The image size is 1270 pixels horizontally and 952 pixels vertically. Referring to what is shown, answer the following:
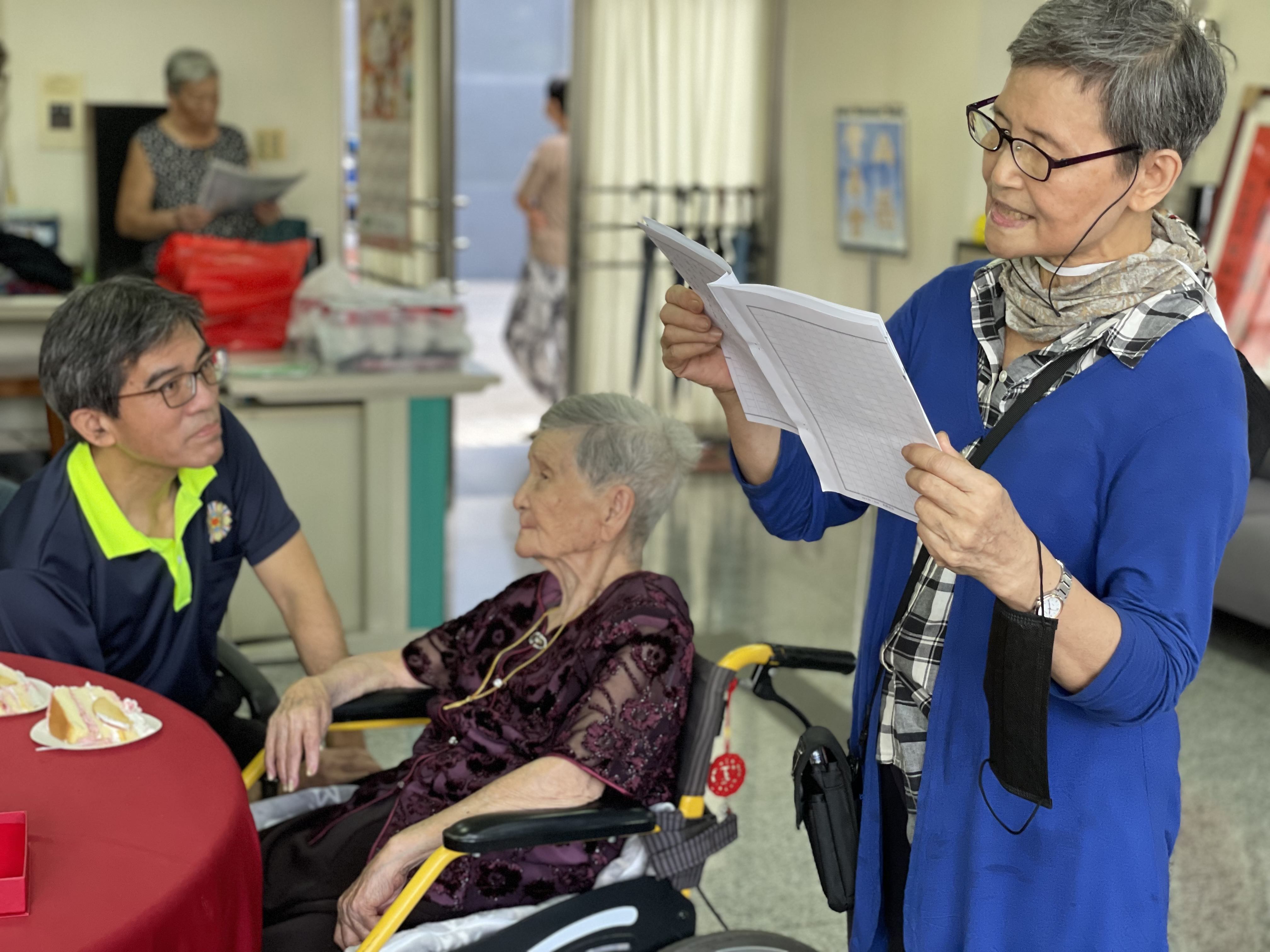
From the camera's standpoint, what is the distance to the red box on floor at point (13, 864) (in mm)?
1107

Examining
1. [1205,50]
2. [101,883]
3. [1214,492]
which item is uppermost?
[1205,50]

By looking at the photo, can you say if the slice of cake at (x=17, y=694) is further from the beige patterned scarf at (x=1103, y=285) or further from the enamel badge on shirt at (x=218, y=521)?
the beige patterned scarf at (x=1103, y=285)

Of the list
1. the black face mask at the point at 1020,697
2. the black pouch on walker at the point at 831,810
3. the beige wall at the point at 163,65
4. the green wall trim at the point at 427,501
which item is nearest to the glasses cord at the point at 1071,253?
the black face mask at the point at 1020,697

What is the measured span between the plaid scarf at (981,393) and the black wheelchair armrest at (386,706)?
81 centimetres

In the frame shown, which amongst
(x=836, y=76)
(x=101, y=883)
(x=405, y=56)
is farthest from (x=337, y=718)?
(x=836, y=76)

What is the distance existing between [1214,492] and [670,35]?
5498 mm

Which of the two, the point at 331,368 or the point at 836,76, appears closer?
the point at 331,368

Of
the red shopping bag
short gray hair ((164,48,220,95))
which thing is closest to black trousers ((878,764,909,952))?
the red shopping bag

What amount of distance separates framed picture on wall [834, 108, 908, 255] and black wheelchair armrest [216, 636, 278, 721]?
14.2 feet

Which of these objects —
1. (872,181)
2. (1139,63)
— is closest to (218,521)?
(1139,63)

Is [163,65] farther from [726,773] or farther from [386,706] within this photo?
[726,773]

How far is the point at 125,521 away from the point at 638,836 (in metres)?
0.86

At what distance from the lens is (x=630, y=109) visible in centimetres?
618

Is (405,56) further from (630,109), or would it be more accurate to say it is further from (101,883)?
(101,883)
